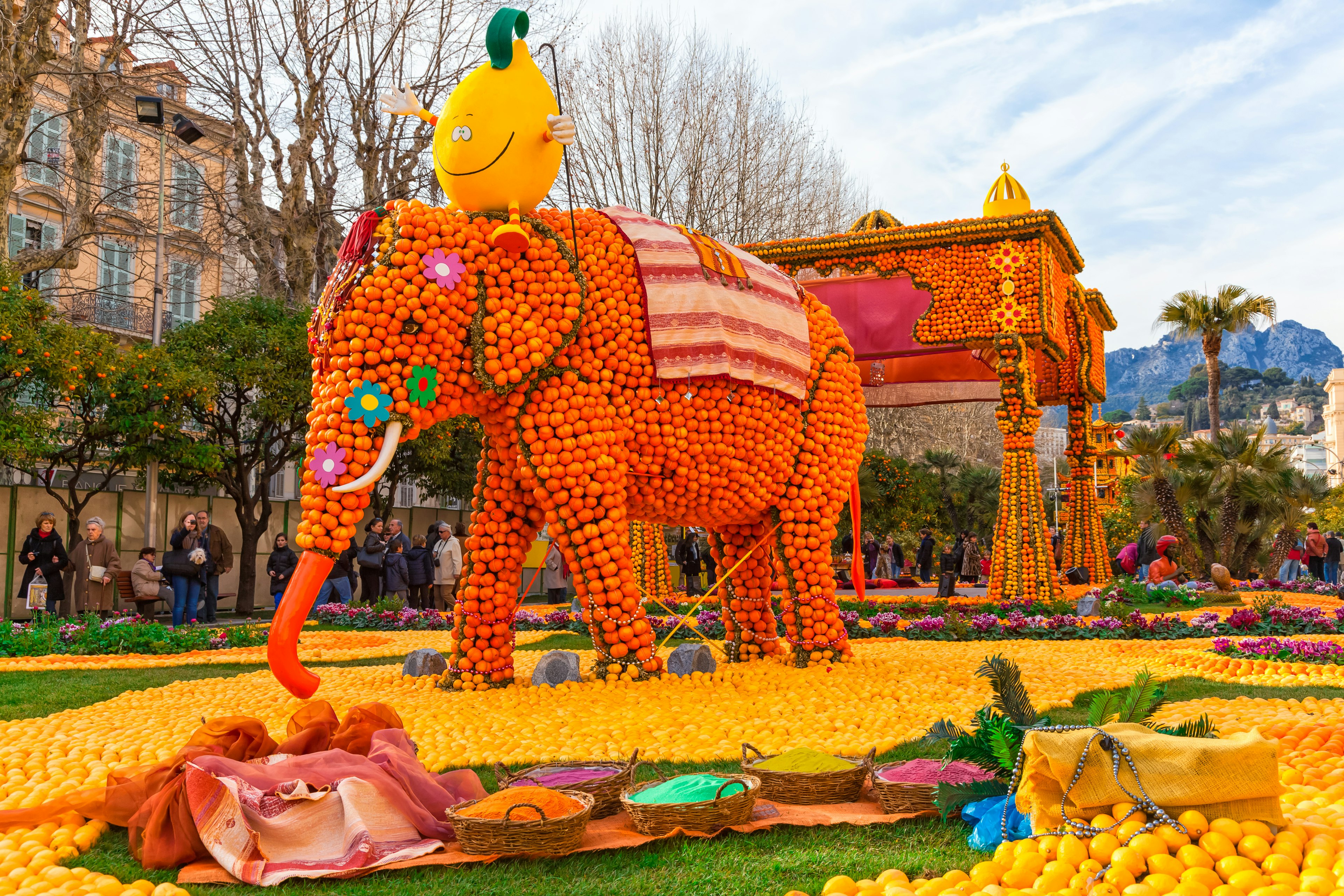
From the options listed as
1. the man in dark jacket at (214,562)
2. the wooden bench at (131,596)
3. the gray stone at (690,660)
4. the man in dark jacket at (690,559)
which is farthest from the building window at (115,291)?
the gray stone at (690,660)

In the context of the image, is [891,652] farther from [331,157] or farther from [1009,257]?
[331,157]

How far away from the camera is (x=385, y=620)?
11844mm

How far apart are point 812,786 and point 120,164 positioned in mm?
27540

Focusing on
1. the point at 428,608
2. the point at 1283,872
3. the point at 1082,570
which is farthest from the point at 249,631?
the point at 1082,570

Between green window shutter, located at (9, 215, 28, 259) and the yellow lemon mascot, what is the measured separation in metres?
22.3

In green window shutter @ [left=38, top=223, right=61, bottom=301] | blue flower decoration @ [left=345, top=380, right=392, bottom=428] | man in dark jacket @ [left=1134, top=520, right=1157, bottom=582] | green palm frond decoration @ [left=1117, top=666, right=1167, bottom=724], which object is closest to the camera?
green palm frond decoration @ [left=1117, top=666, right=1167, bottom=724]

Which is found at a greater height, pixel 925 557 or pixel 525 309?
pixel 525 309

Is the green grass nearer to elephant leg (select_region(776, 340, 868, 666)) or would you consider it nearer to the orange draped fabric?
the orange draped fabric

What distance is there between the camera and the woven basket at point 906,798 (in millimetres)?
3426

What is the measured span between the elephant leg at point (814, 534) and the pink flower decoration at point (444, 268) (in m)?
2.79

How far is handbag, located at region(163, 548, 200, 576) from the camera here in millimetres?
12008

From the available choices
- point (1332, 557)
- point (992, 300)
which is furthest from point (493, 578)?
point (1332, 557)

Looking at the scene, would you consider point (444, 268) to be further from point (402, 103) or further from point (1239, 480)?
point (1239, 480)

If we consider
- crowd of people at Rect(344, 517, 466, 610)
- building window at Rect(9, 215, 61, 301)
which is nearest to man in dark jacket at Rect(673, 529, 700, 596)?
crowd of people at Rect(344, 517, 466, 610)
